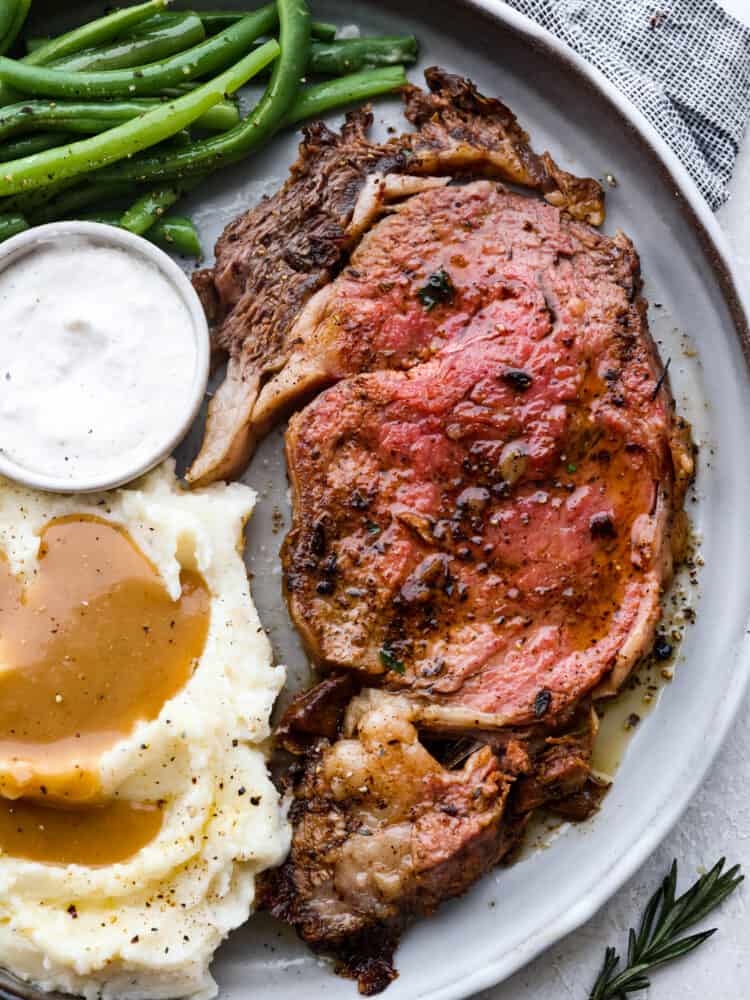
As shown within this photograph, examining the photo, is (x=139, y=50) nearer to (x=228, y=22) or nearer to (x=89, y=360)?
(x=228, y=22)

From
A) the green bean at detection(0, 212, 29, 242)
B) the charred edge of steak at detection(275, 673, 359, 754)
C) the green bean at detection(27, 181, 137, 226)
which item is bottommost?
the charred edge of steak at detection(275, 673, 359, 754)

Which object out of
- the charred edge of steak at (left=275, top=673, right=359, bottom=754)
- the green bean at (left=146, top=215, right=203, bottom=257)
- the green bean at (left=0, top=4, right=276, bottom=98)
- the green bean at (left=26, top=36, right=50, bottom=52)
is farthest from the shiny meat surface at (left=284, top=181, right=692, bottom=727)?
the green bean at (left=26, top=36, right=50, bottom=52)

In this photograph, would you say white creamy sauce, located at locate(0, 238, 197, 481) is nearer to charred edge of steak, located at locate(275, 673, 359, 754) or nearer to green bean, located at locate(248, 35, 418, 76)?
charred edge of steak, located at locate(275, 673, 359, 754)

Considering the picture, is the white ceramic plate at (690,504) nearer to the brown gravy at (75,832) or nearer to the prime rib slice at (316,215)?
the prime rib slice at (316,215)

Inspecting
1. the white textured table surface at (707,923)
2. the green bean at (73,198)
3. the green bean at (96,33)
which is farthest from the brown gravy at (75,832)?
the green bean at (96,33)

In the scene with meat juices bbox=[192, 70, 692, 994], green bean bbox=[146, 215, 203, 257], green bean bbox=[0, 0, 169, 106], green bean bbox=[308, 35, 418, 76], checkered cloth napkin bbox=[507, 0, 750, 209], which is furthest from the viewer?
checkered cloth napkin bbox=[507, 0, 750, 209]
